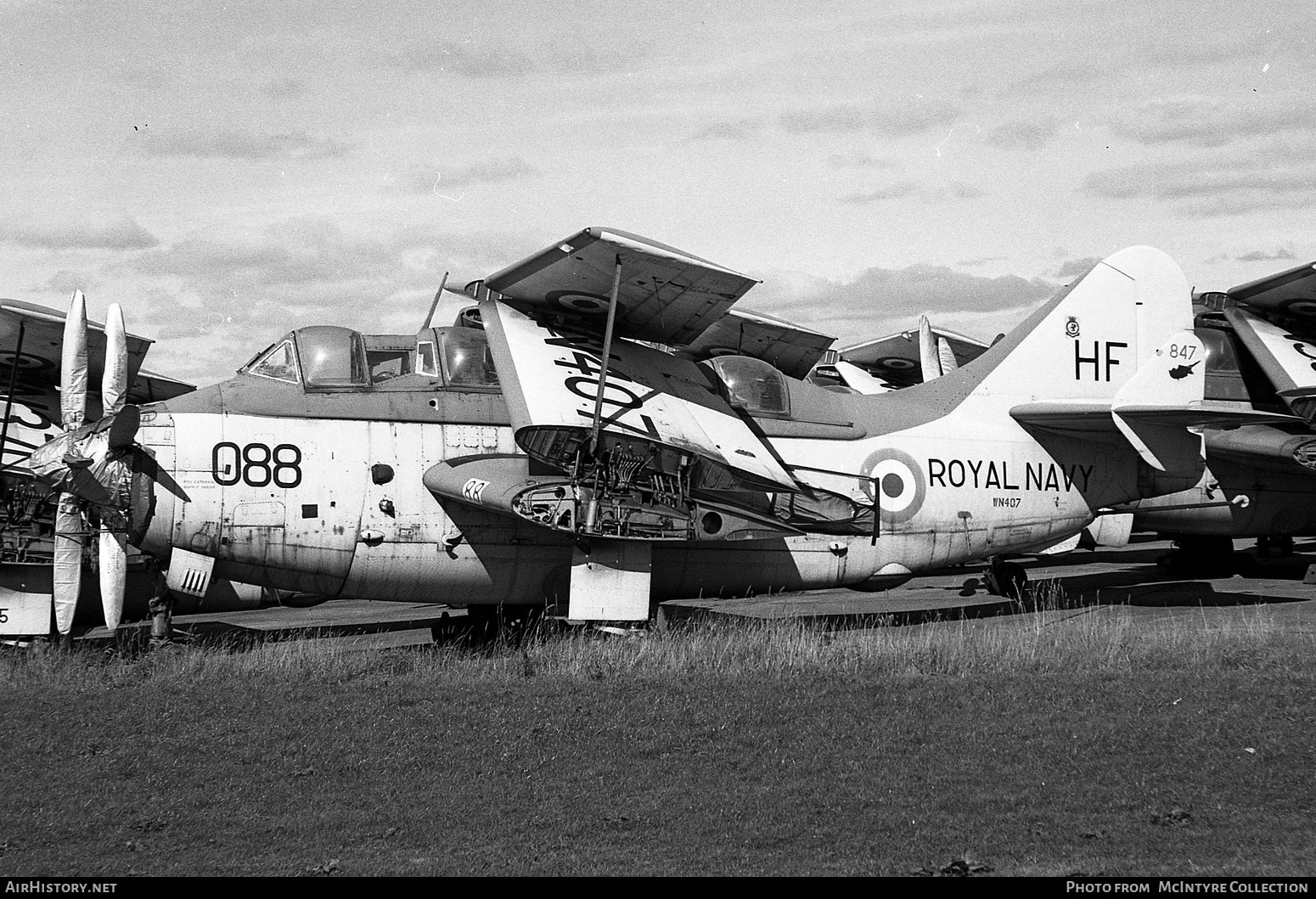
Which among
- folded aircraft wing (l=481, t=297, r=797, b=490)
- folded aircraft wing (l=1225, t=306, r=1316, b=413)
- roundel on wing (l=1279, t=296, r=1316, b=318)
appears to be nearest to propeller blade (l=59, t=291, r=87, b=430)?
folded aircraft wing (l=481, t=297, r=797, b=490)

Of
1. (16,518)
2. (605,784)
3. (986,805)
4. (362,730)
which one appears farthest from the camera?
(16,518)

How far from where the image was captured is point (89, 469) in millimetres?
13047

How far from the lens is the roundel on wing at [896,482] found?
647 inches

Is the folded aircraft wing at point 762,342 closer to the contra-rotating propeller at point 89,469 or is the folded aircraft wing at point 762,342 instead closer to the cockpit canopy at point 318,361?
the cockpit canopy at point 318,361

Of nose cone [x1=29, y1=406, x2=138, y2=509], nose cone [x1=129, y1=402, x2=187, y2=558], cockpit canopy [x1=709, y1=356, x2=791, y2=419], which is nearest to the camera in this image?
nose cone [x1=29, y1=406, x2=138, y2=509]

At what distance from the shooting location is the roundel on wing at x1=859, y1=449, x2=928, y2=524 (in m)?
16.4

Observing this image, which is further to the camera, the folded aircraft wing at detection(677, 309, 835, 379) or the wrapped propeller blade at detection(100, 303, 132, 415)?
the folded aircraft wing at detection(677, 309, 835, 379)

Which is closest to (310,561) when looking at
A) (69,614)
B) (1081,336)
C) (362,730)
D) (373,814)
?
(69,614)

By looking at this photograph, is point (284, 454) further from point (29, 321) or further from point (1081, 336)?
point (1081, 336)

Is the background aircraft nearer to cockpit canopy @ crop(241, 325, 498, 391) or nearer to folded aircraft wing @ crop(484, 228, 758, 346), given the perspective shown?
folded aircraft wing @ crop(484, 228, 758, 346)

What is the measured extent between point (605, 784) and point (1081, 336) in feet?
40.6

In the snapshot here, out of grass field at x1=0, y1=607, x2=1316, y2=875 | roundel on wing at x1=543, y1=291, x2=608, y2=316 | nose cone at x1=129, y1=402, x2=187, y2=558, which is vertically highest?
roundel on wing at x1=543, y1=291, x2=608, y2=316

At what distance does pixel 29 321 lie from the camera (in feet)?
56.1

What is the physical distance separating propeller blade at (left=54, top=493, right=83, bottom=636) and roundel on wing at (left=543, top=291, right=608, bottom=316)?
5716 millimetres
